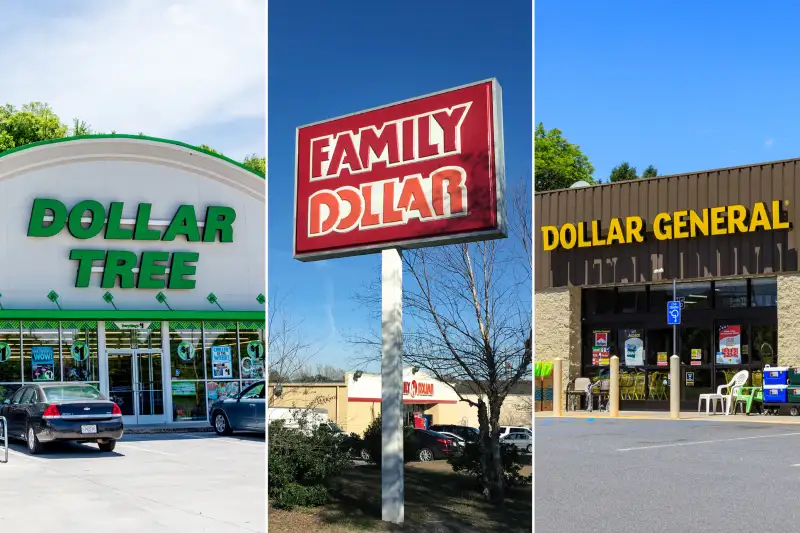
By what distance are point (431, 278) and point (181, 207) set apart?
62.4 ft

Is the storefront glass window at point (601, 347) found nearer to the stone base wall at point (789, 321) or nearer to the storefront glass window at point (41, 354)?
the stone base wall at point (789, 321)

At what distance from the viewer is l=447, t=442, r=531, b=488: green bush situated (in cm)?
894

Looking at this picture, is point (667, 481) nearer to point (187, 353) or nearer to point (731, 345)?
point (187, 353)

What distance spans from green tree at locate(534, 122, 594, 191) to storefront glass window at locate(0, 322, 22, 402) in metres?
35.4

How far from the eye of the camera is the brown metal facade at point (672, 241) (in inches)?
1142

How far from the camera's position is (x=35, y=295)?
84.9 ft

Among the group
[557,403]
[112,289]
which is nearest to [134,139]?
[112,289]

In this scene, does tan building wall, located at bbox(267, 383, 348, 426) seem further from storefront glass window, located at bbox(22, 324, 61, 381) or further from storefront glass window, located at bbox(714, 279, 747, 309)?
storefront glass window, located at bbox(714, 279, 747, 309)

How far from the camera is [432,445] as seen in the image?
9.27 meters

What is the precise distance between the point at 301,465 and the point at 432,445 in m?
1.17

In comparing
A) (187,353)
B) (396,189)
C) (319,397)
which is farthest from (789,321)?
(396,189)

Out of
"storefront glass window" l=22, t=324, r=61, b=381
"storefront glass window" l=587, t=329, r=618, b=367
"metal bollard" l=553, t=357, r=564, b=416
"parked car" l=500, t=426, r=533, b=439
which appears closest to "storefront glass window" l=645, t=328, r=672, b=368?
"storefront glass window" l=587, t=329, r=618, b=367

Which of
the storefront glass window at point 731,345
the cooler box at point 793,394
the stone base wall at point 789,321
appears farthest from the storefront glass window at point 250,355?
the stone base wall at point 789,321

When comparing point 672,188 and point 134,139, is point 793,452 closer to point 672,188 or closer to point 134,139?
point 672,188
